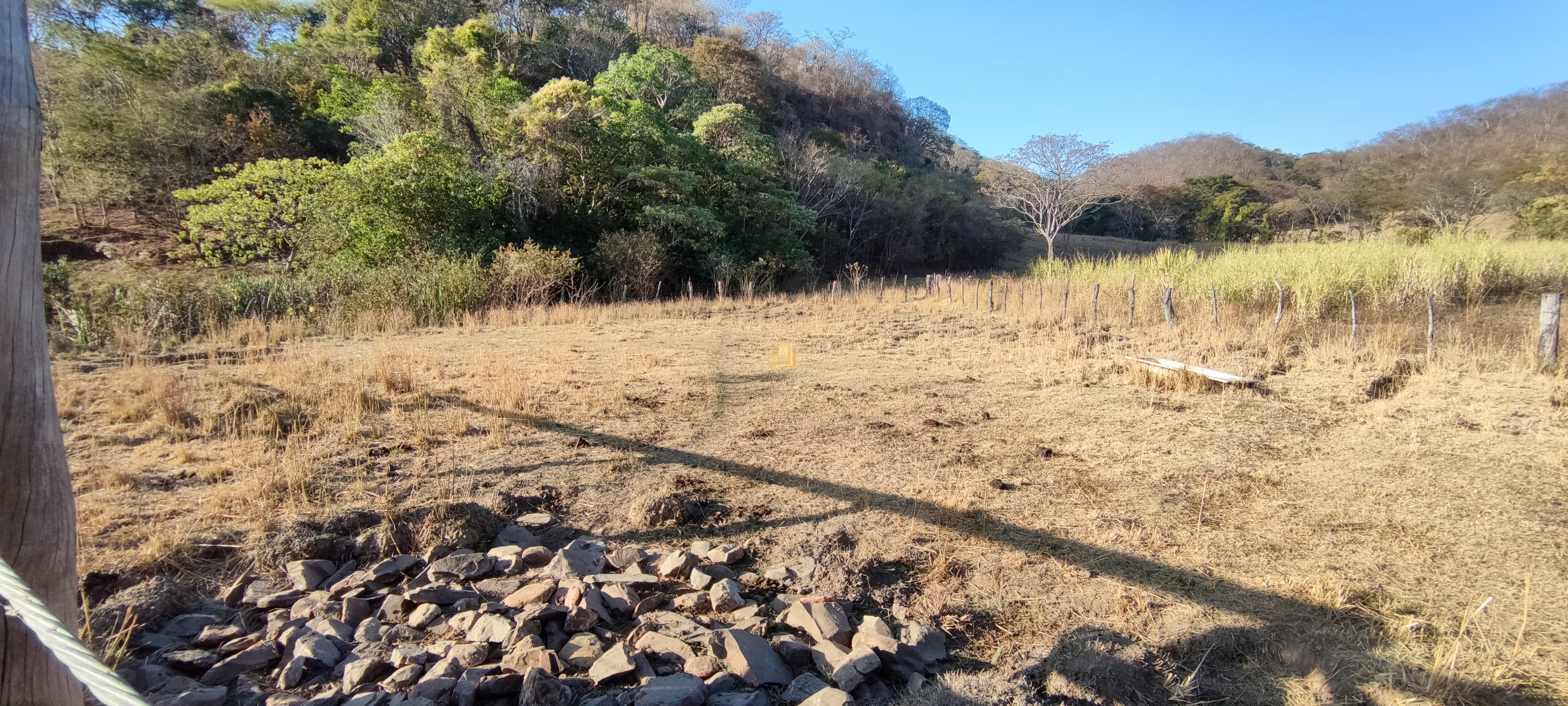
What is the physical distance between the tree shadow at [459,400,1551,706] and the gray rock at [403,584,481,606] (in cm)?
98

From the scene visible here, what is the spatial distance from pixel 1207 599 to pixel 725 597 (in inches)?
88.4

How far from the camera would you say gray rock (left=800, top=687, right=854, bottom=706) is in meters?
2.39

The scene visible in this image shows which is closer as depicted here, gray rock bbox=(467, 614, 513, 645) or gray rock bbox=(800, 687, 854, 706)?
gray rock bbox=(800, 687, 854, 706)

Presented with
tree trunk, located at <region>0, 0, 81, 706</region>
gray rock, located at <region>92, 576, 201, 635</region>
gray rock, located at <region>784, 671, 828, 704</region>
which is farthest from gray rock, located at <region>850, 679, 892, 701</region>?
gray rock, located at <region>92, 576, 201, 635</region>

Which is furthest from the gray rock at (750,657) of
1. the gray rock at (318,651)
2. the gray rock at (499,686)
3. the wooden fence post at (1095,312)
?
the wooden fence post at (1095,312)

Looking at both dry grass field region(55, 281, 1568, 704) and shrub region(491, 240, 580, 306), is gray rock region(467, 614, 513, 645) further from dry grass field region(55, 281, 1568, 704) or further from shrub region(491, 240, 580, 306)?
shrub region(491, 240, 580, 306)

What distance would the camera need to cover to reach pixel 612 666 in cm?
258

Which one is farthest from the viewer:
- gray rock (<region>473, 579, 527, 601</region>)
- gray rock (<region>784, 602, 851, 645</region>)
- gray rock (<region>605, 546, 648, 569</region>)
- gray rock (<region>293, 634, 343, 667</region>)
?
gray rock (<region>605, 546, 648, 569</region>)

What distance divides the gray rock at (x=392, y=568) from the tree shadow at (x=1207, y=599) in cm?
113

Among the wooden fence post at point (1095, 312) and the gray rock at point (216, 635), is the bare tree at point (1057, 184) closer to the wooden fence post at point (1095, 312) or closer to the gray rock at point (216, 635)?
the wooden fence post at point (1095, 312)

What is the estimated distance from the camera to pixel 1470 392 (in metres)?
6.23

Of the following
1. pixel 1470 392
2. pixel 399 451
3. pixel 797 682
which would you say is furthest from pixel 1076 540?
pixel 1470 392

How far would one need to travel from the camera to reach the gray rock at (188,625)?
9.27 ft

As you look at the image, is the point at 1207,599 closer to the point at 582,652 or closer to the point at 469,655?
the point at 582,652
